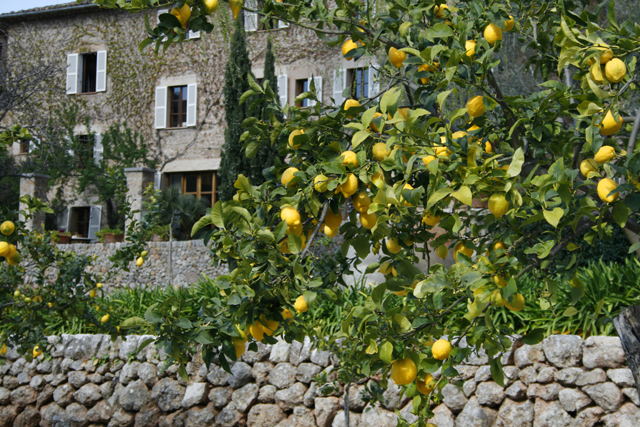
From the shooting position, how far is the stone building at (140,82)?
542 inches

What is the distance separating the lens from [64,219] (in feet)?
46.9

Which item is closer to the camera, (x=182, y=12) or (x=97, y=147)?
(x=182, y=12)

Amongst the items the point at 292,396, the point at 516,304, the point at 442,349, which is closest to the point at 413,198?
the point at 516,304

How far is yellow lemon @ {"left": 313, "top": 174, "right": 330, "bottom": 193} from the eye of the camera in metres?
1.44

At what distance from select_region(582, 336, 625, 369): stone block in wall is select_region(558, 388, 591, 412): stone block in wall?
0.21 meters

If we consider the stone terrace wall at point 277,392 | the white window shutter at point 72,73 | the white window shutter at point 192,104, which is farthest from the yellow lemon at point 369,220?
the white window shutter at point 72,73

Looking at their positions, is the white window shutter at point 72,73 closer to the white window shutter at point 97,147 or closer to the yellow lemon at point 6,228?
the white window shutter at point 97,147

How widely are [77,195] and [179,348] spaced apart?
14.2 metres

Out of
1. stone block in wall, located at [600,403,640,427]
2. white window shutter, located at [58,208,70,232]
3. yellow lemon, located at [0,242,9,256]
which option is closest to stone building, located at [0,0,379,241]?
white window shutter, located at [58,208,70,232]

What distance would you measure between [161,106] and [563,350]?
12.5 m

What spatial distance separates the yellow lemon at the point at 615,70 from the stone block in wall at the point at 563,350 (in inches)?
130

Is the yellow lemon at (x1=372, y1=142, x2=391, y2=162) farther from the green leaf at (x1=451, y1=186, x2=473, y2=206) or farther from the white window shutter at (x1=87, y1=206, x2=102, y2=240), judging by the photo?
the white window shutter at (x1=87, y1=206, x2=102, y2=240)

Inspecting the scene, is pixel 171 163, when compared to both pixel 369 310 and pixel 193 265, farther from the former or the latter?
pixel 369 310

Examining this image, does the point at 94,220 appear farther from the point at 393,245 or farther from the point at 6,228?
the point at 393,245
